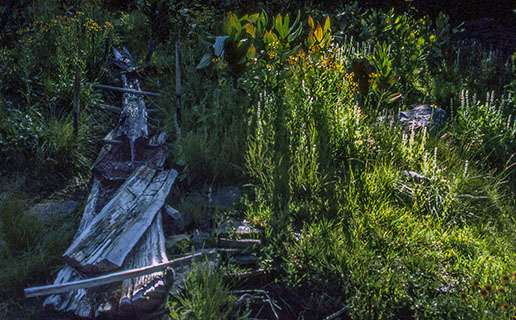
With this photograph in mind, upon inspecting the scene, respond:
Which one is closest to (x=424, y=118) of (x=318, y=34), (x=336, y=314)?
(x=318, y=34)

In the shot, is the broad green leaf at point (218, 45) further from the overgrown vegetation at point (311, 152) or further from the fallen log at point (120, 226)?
the fallen log at point (120, 226)

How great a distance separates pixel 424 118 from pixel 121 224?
3307mm

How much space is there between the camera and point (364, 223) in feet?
10.4

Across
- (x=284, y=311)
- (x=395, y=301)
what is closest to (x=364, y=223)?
(x=395, y=301)

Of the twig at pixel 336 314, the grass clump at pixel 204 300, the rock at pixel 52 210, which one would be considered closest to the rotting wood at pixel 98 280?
the grass clump at pixel 204 300

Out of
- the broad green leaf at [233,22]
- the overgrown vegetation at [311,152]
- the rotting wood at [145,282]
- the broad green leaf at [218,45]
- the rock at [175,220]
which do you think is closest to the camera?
the rotting wood at [145,282]

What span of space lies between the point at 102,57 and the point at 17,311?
12.6 feet

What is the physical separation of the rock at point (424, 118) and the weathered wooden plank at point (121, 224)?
8.28 feet

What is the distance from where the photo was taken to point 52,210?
3715mm

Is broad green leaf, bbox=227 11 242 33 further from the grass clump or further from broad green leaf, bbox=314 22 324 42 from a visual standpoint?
the grass clump

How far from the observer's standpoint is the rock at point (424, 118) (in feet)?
14.9

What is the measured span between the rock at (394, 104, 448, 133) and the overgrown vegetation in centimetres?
12

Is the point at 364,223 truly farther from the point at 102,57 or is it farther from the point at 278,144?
the point at 102,57

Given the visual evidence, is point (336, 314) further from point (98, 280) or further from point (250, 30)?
point (250, 30)
